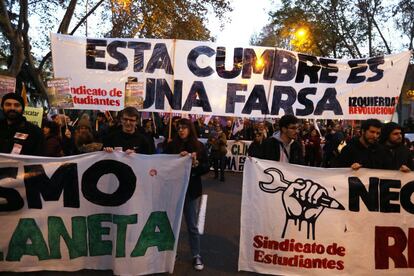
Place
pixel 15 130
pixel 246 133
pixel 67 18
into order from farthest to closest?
pixel 246 133 < pixel 67 18 < pixel 15 130

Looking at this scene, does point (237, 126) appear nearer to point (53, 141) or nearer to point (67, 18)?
point (67, 18)

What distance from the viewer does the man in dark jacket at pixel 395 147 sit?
17.2ft

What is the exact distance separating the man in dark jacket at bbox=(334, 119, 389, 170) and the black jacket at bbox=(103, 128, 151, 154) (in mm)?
2306

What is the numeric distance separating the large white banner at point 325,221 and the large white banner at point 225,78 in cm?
268

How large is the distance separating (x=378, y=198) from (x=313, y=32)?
27833 millimetres

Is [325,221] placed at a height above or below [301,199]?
below

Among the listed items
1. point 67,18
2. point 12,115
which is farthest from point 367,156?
point 67,18

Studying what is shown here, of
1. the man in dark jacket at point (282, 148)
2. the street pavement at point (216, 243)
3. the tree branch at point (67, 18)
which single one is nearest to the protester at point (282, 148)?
the man in dark jacket at point (282, 148)

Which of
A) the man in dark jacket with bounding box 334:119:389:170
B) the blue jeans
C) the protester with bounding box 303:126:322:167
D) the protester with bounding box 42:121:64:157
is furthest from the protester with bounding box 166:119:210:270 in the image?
the protester with bounding box 303:126:322:167

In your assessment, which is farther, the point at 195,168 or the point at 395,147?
the point at 395,147

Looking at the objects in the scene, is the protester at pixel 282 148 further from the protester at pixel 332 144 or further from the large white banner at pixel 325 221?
the protester at pixel 332 144

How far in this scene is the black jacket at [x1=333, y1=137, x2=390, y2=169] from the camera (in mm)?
5039

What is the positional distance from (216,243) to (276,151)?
1652 millimetres

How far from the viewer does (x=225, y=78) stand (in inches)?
300
